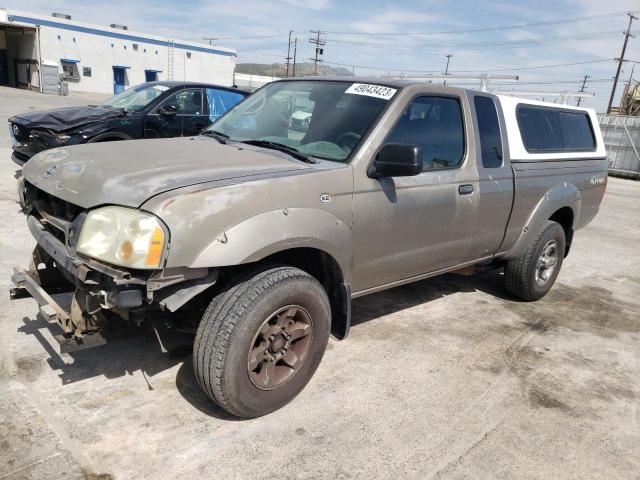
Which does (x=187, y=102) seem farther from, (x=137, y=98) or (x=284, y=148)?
(x=284, y=148)

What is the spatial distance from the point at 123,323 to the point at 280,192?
3.76 feet

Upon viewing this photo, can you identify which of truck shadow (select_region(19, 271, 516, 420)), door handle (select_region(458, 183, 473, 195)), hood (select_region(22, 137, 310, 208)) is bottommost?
truck shadow (select_region(19, 271, 516, 420))

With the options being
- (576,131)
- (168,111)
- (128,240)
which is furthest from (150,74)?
(128,240)

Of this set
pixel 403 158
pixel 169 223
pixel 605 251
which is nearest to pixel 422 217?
pixel 403 158

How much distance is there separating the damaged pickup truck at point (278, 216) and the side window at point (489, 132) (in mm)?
16

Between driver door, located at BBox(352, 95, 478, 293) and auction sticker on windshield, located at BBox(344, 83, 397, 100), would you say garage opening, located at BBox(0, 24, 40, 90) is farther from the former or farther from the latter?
driver door, located at BBox(352, 95, 478, 293)

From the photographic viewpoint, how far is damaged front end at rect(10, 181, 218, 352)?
2434mm

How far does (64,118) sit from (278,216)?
5.75 metres

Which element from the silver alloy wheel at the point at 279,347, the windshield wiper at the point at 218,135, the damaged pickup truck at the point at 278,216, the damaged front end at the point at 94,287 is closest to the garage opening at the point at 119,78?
the windshield wiper at the point at 218,135

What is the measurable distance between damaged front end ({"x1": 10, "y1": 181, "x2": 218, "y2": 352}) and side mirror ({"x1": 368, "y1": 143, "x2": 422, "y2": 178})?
1262 millimetres

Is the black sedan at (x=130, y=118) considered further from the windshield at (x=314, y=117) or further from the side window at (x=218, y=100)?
the windshield at (x=314, y=117)

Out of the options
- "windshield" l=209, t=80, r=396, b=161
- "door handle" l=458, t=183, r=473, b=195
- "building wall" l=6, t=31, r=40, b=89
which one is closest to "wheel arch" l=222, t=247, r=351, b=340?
"windshield" l=209, t=80, r=396, b=161

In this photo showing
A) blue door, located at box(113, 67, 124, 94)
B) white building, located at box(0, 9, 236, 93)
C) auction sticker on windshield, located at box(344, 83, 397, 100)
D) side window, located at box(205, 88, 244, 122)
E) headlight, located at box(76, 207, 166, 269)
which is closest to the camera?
headlight, located at box(76, 207, 166, 269)

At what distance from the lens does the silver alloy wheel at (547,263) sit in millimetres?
5141
